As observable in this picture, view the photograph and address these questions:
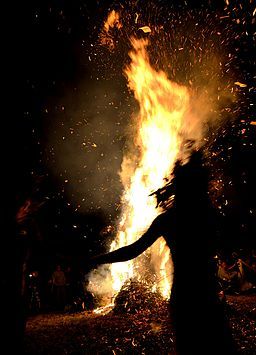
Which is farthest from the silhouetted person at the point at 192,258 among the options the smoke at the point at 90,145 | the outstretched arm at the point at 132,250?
the smoke at the point at 90,145

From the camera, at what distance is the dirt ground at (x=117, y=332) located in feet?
20.4

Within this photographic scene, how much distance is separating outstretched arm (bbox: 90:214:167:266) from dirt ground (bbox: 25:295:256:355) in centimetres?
342

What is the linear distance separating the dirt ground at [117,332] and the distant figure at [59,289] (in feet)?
5.16

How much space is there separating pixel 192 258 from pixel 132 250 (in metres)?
0.39

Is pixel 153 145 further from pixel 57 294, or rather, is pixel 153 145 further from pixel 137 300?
pixel 57 294

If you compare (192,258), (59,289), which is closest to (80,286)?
(59,289)

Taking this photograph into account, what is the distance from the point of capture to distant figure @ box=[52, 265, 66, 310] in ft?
41.3

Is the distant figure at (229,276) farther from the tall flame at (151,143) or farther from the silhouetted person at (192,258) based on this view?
the silhouetted person at (192,258)

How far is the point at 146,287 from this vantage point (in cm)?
1141

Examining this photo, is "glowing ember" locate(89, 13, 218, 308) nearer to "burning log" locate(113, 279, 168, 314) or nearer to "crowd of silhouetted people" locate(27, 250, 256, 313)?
"burning log" locate(113, 279, 168, 314)

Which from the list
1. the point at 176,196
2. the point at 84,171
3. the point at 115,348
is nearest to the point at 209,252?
the point at 176,196

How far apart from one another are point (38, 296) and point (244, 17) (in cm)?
1212

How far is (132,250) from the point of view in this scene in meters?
1.90

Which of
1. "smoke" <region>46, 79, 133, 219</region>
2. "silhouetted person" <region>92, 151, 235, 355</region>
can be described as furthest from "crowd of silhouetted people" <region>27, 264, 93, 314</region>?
"silhouetted person" <region>92, 151, 235, 355</region>
